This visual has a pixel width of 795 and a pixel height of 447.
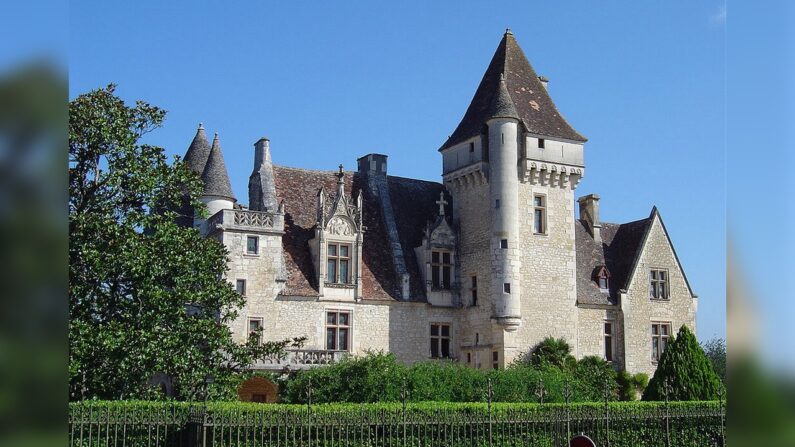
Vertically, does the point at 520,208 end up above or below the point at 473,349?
above

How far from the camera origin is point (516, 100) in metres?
32.5

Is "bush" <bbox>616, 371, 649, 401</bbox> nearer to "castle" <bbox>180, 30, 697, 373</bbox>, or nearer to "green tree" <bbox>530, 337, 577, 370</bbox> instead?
"castle" <bbox>180, 30, 697, 373</bbox>

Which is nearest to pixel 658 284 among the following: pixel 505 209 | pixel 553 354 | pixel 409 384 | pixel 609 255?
pixel 609 255

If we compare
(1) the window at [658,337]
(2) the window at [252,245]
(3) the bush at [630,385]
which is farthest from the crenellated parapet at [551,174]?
(2) the window at [252,245]

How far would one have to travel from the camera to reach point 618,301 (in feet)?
110

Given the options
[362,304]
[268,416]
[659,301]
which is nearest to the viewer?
→ [268,416]

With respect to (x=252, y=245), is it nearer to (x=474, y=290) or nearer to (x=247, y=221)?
(x=247, y=221)

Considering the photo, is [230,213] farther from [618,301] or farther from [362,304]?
[618,301]

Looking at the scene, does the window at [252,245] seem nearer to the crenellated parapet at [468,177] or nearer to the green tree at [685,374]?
the crenellated parapet at [468,177]

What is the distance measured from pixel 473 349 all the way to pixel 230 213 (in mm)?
10113

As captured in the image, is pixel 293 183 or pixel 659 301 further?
pixel 659 301

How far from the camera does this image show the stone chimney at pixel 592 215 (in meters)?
35.8

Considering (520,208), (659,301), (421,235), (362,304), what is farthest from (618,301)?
(362,304)

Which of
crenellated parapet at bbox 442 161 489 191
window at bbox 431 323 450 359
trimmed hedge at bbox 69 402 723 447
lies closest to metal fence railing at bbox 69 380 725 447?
trimmed hedge at bbox 69 402 723 447
